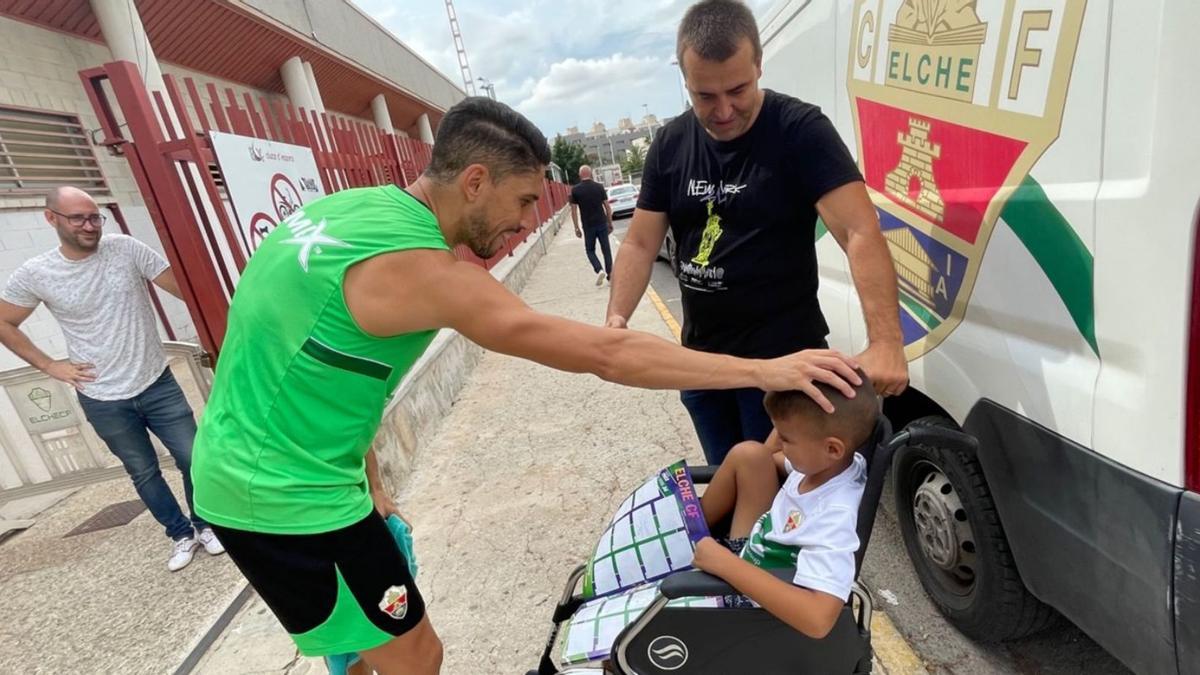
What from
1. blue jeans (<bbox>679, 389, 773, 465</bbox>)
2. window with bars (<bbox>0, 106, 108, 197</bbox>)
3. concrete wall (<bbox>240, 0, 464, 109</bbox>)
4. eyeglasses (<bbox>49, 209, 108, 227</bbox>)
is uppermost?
concrete wall (<bbox>240, 0, 464, 109</bbox>)

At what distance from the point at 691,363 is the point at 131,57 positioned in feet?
26.3

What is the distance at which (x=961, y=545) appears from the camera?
1.96m

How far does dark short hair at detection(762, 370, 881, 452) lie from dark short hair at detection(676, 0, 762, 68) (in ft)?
3.10

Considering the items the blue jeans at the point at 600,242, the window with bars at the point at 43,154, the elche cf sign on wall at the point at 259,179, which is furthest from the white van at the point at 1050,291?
the blue jeans at the point at 600,242

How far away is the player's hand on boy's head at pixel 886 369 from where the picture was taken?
1520 millimetres

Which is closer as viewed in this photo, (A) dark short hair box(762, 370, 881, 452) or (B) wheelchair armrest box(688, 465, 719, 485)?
(A) dark short hair box(762, 370, 881, 452)

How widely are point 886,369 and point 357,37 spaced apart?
51.0 ft

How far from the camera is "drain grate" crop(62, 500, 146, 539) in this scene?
3.88 metres

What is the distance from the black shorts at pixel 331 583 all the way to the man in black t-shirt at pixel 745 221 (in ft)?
3.10

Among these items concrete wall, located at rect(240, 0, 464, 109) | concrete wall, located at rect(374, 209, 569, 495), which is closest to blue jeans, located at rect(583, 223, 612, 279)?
concrete wall, located at rect(374, 209, 569, 495)

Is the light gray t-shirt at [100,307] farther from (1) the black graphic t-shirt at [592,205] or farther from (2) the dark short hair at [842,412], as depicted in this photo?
(1) the black graphic t-shirt at [592,205]

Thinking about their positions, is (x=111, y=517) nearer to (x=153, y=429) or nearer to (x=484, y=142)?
(x=153, y=429)

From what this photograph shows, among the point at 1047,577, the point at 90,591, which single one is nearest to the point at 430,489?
the point at 90,591

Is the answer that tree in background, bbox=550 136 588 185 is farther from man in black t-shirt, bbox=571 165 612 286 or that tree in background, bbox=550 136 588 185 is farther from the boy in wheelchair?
the boy in wheelchair
